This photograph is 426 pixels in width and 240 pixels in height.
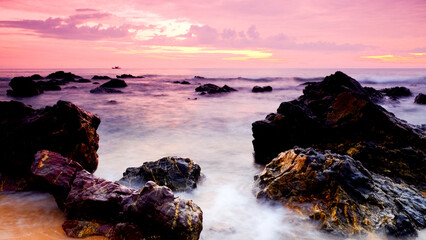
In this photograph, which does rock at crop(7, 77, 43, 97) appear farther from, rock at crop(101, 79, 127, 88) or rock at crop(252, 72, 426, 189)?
rock at crop(252, 72, 426, 189)

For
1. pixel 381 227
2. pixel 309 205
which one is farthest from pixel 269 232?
pixel 381 227

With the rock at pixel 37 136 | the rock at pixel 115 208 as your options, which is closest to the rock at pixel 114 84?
the rock at pixel 37 136

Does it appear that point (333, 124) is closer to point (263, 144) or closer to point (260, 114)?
point (263, 144)

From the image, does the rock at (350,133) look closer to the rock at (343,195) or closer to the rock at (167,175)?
the rock at (343,195)

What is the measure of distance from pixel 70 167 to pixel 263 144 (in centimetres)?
494

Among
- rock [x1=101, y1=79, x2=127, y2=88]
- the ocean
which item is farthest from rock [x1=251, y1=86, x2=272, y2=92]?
rock [x1=101, y1=79, x2=127, y2=88]

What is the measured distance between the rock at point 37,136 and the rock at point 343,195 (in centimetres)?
388

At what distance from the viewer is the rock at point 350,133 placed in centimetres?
576

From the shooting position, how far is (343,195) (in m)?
4.34

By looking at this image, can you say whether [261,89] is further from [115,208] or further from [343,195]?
[115,208]

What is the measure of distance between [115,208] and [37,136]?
2950mm

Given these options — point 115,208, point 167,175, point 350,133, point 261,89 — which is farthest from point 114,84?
point 115,208

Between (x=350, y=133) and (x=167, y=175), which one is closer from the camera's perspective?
(x=167, y=175)

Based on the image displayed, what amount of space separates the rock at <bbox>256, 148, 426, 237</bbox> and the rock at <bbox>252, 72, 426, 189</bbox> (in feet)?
2.37
